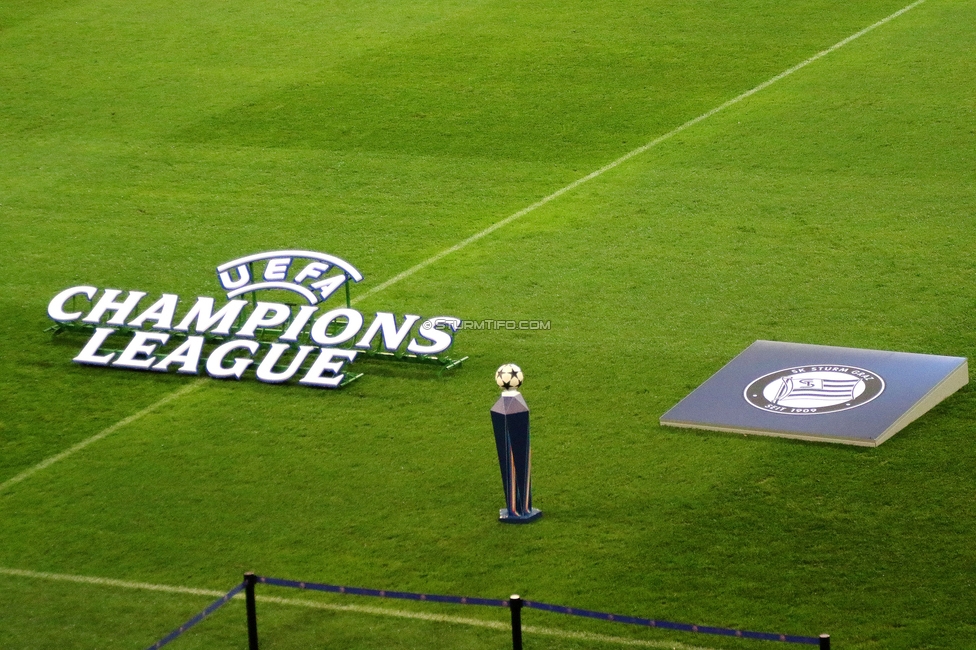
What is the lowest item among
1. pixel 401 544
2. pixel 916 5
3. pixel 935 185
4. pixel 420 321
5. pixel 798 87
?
pixel 401 544

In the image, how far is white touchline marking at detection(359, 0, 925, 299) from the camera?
18.5 meters

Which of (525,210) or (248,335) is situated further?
(525,210)

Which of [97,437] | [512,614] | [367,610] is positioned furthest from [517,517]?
[97,437]

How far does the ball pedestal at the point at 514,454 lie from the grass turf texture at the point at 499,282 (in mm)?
180

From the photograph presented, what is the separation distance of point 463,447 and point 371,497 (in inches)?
46.4

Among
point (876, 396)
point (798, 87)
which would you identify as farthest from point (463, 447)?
point (798, 87)

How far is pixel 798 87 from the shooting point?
23.4 m

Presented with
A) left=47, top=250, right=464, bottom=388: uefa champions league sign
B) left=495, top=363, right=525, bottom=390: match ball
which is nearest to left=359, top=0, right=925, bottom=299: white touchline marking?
left=47, top=250, right=464, bottom=388: uefa champions league sign

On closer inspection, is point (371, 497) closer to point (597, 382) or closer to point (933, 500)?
point (597, 382)

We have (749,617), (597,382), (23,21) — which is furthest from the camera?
(23,21)

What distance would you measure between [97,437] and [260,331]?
101 inches

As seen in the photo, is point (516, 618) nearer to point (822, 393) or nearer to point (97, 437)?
point (822, 393)

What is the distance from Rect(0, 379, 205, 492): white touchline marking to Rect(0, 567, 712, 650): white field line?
1.81m

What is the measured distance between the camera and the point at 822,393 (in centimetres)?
1413
